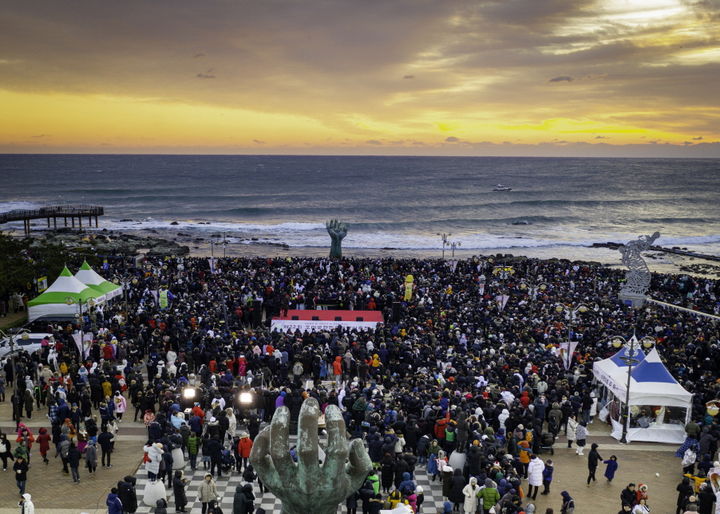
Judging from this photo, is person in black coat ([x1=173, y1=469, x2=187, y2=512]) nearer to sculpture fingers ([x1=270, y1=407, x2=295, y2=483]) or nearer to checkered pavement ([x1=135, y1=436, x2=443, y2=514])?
checkered pavement ([x1=135, y1=436, x2=443, y2=514])

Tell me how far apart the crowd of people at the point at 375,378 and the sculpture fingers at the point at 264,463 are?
21.6 feet

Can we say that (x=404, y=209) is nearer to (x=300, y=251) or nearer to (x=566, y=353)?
(x=300, y=251)

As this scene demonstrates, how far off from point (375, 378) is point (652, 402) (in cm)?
760

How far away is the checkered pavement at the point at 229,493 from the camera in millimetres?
12198

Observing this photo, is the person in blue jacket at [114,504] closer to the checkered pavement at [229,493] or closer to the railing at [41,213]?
the checkered pavement at [229,493]

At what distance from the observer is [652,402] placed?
604 inches

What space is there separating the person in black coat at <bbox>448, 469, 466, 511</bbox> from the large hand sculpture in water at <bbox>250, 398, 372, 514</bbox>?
780 cm

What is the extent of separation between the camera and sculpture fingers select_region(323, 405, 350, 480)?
443cm

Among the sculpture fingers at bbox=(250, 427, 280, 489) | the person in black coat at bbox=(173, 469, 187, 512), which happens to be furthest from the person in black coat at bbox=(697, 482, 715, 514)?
the sculpture fingers at bbox=(250, 427, 280, 489)

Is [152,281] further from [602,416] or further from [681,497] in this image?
[681,497]

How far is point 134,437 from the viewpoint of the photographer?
1528 cm

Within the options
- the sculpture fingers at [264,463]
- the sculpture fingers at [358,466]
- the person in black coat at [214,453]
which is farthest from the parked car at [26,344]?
the sculpture fingers at [358,466]

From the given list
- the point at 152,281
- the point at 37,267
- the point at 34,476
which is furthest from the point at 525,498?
the point at 37,267

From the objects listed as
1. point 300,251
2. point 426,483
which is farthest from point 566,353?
point 300,251
